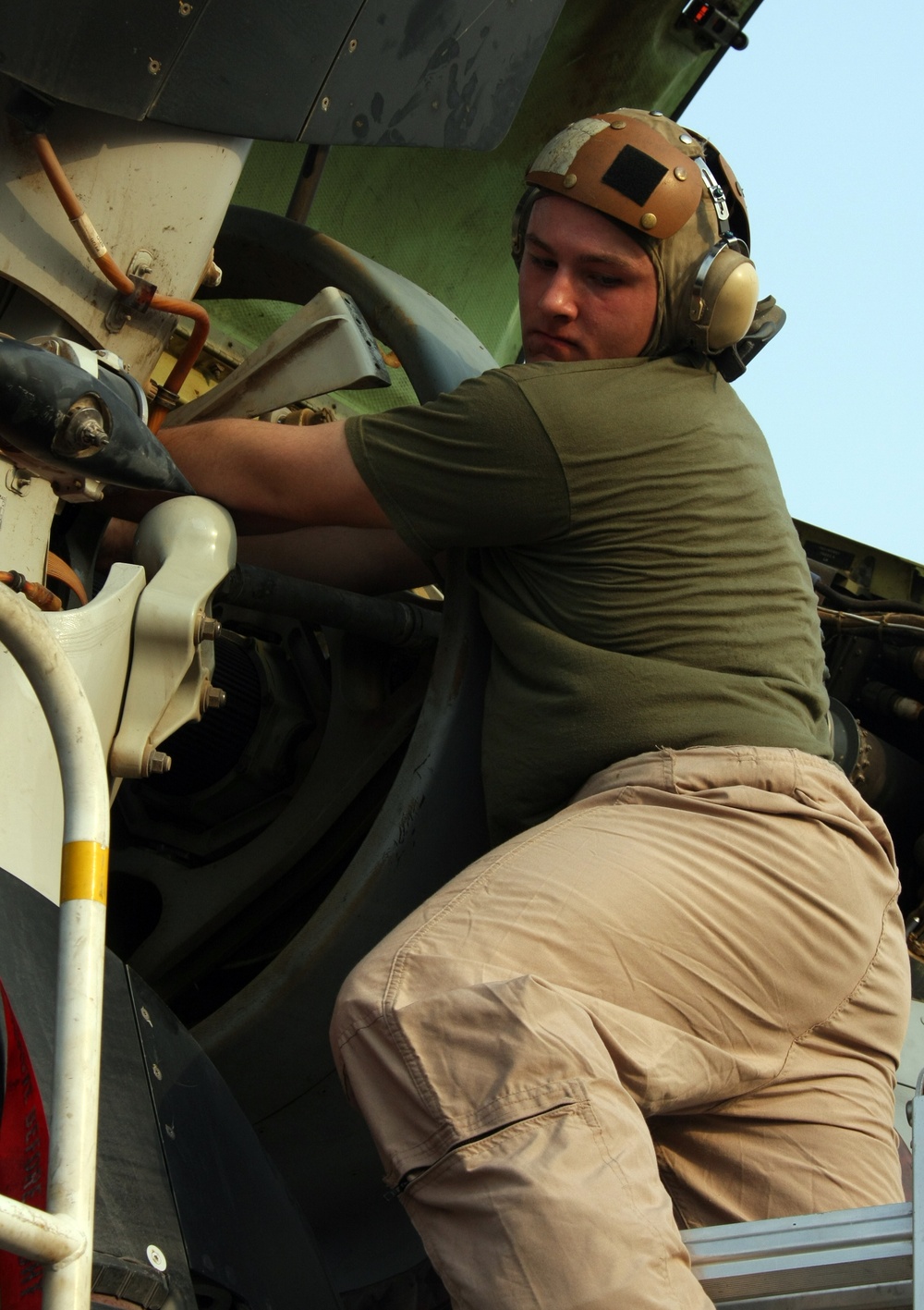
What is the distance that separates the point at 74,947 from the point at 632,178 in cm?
162

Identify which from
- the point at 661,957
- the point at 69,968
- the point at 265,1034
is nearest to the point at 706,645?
the point at 661,957

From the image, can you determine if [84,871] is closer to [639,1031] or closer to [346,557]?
[639,1031]

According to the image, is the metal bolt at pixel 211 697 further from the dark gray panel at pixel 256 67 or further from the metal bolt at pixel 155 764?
the dark gray panel at pixel 256 67

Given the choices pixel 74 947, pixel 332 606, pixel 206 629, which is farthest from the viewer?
pixel 332 606

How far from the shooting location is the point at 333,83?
229 centimetres

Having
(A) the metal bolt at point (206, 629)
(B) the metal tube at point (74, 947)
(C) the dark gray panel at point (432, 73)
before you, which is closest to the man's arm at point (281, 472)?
(A) the metal bolt at point (206, 629)

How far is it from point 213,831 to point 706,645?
105 cm

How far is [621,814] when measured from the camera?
1.89 m

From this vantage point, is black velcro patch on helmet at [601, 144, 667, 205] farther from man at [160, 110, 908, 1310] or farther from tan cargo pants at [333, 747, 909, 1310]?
tan cargo pants at [333, 747, 909, 1310]

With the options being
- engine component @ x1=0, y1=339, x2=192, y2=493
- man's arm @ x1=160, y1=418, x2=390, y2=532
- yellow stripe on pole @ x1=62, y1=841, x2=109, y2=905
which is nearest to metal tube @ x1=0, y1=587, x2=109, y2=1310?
yellow stripe on pole @ x1=62, y1=841, x2=109, y2=905

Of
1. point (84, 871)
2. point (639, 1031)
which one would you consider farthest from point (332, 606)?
point (84, 871)

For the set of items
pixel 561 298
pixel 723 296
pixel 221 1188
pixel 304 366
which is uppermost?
pixel 723 296

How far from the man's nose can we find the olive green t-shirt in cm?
16

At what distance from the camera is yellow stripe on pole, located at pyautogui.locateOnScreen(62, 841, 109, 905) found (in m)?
1.16
